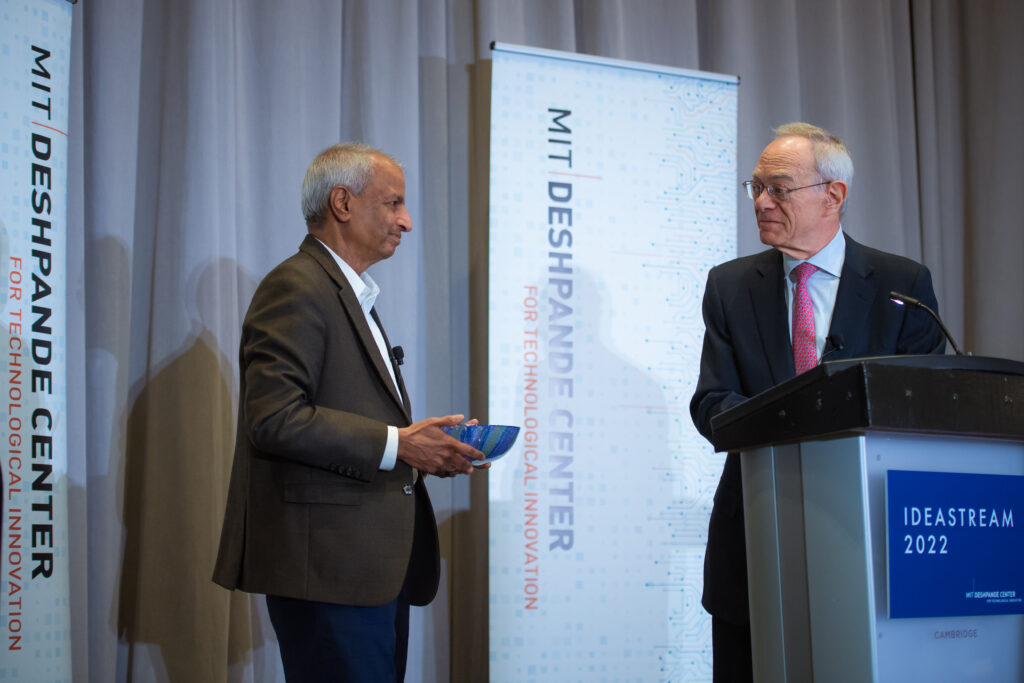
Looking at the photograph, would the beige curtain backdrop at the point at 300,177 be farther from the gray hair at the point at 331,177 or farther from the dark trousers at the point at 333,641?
the dark trousers at the point at 333,641

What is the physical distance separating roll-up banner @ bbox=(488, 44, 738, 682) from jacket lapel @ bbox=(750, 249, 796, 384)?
1.37 meters

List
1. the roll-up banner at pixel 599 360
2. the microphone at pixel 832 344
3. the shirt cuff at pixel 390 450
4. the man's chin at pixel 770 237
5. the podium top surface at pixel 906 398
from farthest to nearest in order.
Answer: the roll-up banner at pixel 599 360 → the man's chin at pixel 770 237 → the shirt cuff at pixel 390 450 → the microphone at pixel 832 344 → the podium top surface at pixel 906 398

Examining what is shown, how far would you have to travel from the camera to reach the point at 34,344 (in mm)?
2646

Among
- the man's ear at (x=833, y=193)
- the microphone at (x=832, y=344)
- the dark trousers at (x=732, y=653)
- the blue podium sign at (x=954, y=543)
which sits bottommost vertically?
the dark trousers at (x=732, y=653)

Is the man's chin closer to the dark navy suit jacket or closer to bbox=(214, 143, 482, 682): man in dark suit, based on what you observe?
the dark navy suit jacket

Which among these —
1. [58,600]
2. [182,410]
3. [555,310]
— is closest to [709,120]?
[555,310]

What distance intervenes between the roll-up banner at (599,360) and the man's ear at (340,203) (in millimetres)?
1149

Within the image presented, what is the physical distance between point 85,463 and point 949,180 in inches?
168

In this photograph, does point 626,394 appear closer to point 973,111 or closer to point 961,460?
point 961,460

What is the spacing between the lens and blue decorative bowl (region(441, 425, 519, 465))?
6.79 feet

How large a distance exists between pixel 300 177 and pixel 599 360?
137cm

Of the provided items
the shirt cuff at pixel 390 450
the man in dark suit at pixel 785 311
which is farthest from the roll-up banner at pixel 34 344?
the man in dark suit at pixel 785 311

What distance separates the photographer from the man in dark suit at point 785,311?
6.23ft

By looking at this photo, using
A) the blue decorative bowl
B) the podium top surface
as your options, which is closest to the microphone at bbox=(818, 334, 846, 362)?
the podium top surface
